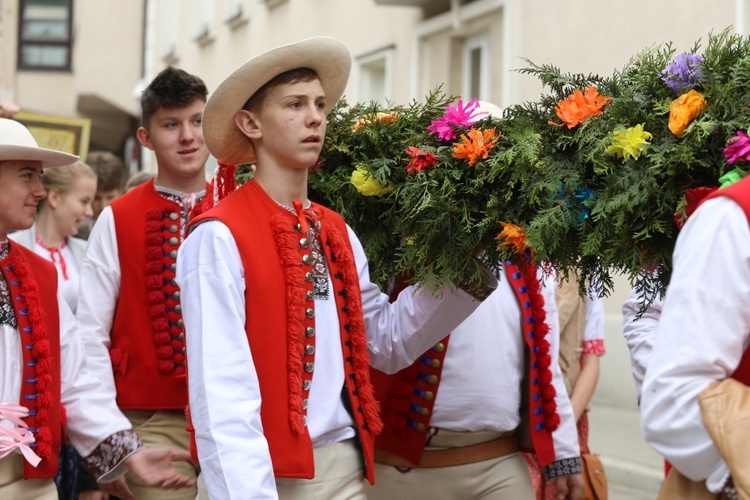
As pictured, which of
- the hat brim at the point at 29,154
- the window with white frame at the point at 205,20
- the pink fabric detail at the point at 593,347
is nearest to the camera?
the hat brim at the point at 29,154

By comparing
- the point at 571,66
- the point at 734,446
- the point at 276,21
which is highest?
the point at 276,21

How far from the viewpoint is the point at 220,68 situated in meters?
20.6

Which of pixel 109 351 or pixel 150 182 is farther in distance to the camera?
pixel 150 182

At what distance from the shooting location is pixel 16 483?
379 cm

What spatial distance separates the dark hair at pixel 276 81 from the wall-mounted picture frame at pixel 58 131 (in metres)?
4.58

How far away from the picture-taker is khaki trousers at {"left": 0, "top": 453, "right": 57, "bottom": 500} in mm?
3752

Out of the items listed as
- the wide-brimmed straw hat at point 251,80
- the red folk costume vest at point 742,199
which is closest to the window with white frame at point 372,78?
the wide-brimmed straw hat at point 251,80

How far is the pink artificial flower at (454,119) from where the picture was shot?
3.48 meters

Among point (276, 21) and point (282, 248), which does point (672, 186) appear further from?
point (276, 21)

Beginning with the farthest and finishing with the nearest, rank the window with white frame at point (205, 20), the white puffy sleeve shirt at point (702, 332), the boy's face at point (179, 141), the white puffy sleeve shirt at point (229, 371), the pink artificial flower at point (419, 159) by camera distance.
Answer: the window with white frame at point (205, 20) < the boy's face at point (179, 141) < the pink artificial flower at point (419, 159) < the white puffy sleeve shirt at point (229, 371) < the white puffy sleeve shirt at point (702, 332)

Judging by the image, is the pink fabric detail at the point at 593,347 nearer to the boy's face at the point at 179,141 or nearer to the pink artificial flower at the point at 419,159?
the boy's face at the point at 179,141

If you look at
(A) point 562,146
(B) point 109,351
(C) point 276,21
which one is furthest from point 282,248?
(C) point 276,21

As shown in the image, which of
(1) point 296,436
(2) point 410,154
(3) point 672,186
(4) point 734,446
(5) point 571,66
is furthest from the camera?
(5) point 571,66

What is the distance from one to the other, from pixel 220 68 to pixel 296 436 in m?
17.8
